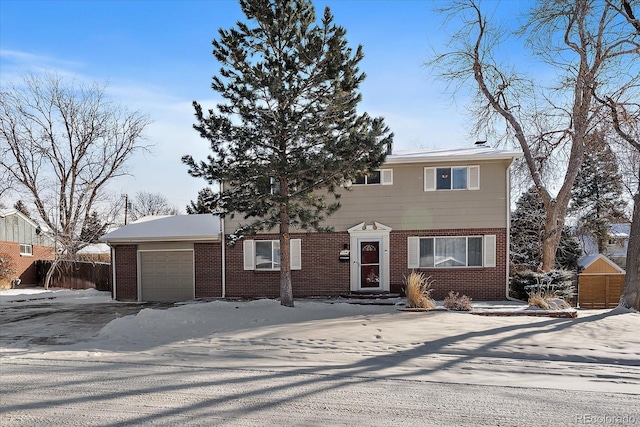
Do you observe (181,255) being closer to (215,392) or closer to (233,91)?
(233,91)

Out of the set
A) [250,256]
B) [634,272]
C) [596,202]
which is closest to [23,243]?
[250,256]

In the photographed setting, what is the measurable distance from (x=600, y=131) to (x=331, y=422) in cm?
1853

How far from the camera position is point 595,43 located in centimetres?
1583

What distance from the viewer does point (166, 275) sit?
17.8 meters

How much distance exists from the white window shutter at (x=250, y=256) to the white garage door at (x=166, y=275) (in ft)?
7.74

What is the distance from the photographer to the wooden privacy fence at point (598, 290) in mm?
15945

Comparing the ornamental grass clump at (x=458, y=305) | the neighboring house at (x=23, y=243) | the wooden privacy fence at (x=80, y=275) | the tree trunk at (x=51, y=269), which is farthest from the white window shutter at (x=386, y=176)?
the neighboring house at (x=23, y=243)

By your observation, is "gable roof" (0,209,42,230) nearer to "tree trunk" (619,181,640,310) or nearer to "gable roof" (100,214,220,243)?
"gable roof" (100,214,220,243)

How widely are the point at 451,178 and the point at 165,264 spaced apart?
1183 cm

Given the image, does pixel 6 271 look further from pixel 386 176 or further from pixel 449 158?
pixel 449 158

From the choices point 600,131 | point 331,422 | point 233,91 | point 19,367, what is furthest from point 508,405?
point 600,131

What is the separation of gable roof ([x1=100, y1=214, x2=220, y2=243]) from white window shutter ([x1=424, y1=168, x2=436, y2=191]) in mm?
8250

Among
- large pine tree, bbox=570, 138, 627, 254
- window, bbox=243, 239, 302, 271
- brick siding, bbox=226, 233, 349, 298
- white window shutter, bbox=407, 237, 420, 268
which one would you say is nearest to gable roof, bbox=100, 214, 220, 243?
window, bbox=243, 239, 302, 271

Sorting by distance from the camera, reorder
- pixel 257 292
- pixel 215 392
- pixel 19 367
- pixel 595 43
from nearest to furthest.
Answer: pixel 215 392 → pixel 19 367 → pixel 595 43 → pixel 257 292
